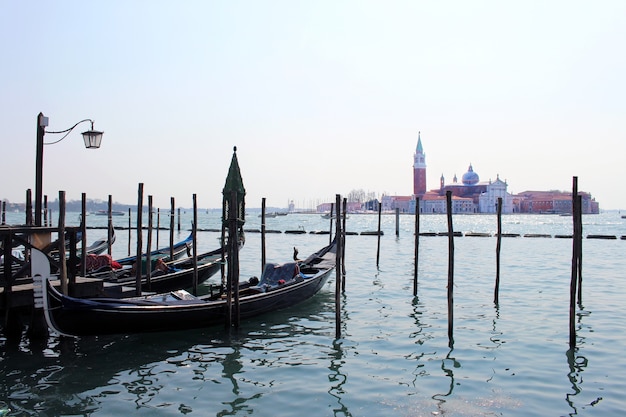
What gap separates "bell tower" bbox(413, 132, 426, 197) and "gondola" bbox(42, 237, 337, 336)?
124 meters

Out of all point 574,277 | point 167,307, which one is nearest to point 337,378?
point 167,307

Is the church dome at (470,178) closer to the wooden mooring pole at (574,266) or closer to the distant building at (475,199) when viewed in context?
the distant building at (475,199)

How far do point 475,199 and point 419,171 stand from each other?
14.8 meters

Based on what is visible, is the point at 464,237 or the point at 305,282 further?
the point at 464,237

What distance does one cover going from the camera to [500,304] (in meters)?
12.4

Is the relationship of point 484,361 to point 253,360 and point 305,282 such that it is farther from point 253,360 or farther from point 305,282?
point 305,282

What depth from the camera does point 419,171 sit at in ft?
438

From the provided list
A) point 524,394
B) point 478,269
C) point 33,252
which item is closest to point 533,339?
point 524,394

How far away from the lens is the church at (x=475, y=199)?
12381cm

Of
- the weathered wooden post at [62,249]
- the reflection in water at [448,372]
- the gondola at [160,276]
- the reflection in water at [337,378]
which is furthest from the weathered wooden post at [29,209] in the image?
the reflection in water at [448,372]

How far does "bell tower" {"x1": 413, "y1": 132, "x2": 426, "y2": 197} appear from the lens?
133750 mm

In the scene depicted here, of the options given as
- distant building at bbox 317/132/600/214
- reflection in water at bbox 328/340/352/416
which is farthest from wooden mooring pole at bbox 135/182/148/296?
distant building at bbox 317/132/600/214

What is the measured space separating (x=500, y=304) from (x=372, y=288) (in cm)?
369

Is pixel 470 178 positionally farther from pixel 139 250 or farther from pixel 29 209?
pixel 139 250
